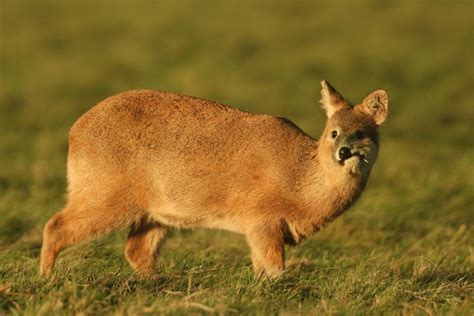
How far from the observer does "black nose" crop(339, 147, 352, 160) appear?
278 inches

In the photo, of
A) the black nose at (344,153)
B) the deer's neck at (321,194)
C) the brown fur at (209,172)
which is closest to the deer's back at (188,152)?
the brown fur at (209,172)

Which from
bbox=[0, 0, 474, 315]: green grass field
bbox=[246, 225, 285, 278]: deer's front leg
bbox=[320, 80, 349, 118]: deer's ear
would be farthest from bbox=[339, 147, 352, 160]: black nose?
bbox=[0, 0, 474, 315]: green grass field

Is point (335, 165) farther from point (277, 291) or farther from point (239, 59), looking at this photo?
point (239, 59)

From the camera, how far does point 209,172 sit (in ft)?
24.7

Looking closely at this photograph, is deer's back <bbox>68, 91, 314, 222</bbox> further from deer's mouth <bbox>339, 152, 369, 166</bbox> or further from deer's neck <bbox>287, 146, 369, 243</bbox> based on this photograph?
deer's mouth <bbox>339, 152, 369, 166</bbox>

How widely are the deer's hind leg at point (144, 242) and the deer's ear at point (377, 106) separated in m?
2.01

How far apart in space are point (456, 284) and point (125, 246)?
2846 millimetres

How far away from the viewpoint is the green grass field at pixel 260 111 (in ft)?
20.9

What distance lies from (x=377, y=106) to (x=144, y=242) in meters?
2.25

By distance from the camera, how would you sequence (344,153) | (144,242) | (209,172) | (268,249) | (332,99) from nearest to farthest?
(344,153) < (268,249) < (209,172) < (332,99) < (144,242)

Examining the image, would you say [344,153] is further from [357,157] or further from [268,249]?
[268,249]

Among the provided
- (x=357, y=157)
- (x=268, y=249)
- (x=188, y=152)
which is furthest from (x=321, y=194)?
(x=188, y=152)

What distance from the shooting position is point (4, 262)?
739 centimetres

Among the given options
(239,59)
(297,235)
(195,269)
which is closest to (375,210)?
(297,235)
